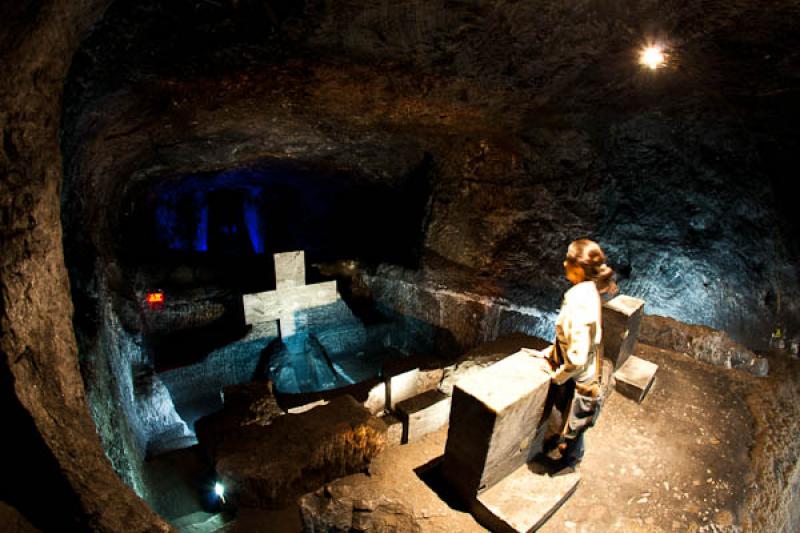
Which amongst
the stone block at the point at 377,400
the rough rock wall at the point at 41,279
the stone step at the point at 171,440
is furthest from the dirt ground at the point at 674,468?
the stone step at the point at 171,440

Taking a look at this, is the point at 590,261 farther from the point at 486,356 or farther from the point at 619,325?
the point at 486,356

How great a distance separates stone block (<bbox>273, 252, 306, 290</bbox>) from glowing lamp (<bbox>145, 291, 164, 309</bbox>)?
8.16ft

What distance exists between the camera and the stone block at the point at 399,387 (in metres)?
3.73

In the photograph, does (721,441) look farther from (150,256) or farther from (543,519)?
(150,256)

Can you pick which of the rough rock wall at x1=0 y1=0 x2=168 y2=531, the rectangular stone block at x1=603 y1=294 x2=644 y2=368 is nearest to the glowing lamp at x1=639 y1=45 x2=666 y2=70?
the rectangular stone block at x1=603 y1=294 x2=644 y2=368

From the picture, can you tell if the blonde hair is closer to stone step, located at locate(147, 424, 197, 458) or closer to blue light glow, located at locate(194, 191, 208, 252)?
stone step, located at locate(147, 424, 197, 458)

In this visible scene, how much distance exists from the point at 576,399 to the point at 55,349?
11.1 ft

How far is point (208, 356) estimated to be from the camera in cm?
678

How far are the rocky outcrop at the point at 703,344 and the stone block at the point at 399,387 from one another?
Answer: 335 centimetres

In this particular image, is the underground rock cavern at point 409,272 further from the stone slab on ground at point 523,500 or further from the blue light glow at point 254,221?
the blue light glow at point 254,221

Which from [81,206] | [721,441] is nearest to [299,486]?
[721,441]

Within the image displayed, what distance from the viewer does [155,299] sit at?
7.37m

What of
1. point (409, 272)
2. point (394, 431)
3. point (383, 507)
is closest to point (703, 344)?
point (394, 431)

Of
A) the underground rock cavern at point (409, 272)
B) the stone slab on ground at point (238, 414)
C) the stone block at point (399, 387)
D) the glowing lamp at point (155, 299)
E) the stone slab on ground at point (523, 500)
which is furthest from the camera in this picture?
the glowing lamp at point (155, 299)
